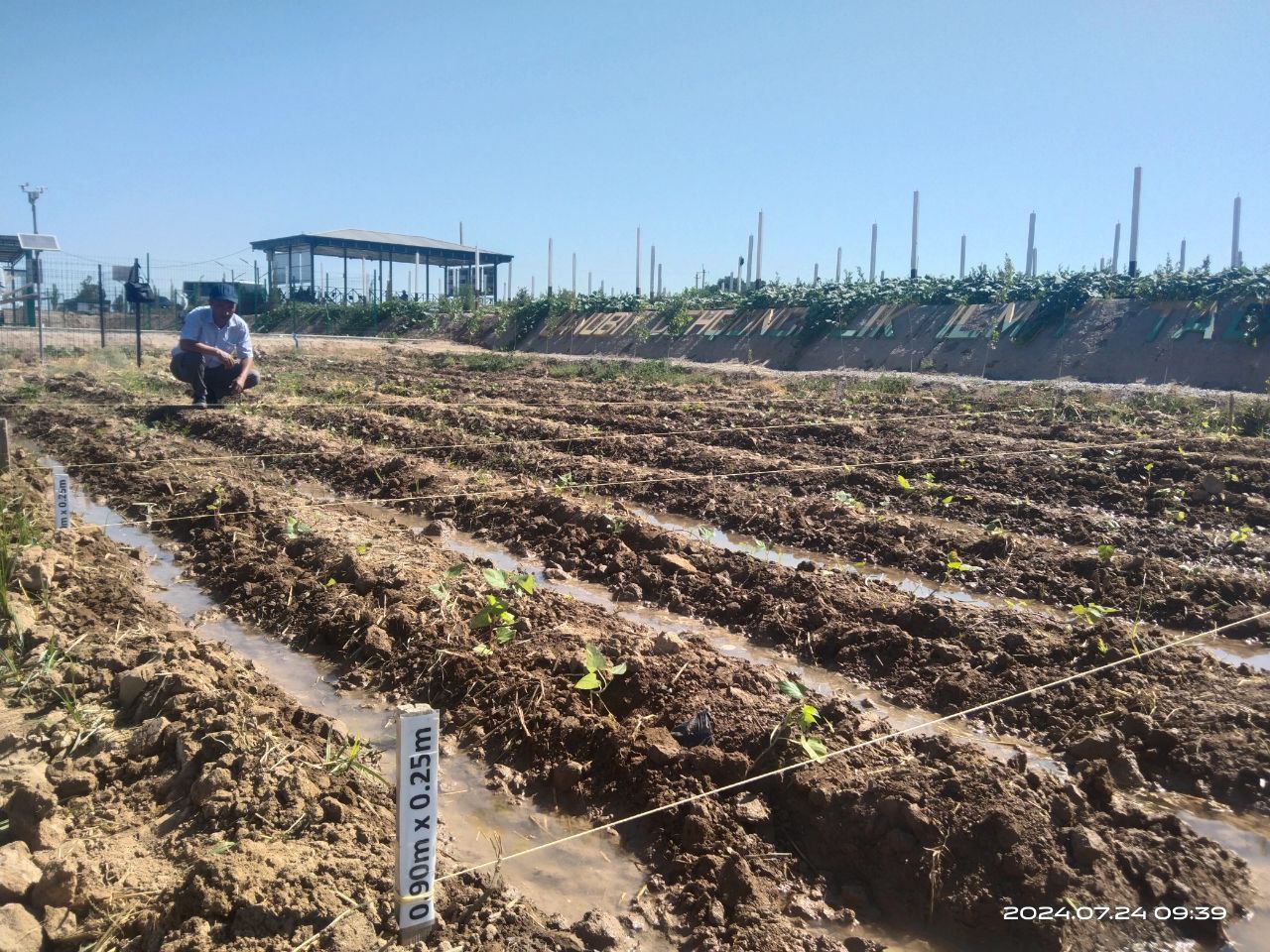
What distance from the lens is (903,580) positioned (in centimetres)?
601

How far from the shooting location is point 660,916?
262 cm

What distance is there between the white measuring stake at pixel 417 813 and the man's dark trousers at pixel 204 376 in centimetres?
1102

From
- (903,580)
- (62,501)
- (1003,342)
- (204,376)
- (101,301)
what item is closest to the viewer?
(62,501)

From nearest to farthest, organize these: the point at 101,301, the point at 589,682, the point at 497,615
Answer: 1. the point at 589,682
2. the point at 497,615
3. the point at 101,301

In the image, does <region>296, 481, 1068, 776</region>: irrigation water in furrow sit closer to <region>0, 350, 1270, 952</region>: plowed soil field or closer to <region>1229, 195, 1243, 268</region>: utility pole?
<region>0, 350, 1270, 952</region>: plowed soil field

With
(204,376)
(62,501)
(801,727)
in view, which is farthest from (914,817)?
(204,376)

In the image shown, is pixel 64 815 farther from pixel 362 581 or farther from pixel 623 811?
pixel 362 581

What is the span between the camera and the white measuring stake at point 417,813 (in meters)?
2.00

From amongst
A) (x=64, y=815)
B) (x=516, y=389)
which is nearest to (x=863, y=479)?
(x=64, y=815)

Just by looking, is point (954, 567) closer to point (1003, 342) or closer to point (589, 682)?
point (589, 682)

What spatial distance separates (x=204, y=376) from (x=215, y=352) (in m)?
0.88

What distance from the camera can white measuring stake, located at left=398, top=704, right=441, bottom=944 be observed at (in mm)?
1996

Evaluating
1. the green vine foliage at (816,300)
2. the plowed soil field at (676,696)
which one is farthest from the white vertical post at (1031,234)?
the plowed soil field at (676,696)
